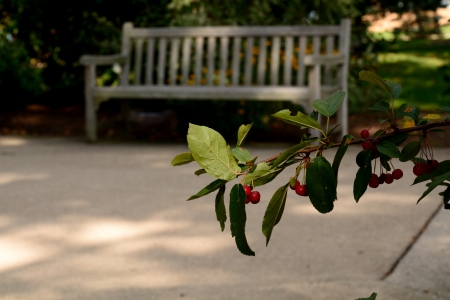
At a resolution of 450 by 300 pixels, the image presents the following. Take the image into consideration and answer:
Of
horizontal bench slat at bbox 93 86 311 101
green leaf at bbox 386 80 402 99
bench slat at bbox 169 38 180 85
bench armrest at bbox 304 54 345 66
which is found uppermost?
green leaf at bbox 386 80 402 99

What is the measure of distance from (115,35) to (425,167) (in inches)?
247

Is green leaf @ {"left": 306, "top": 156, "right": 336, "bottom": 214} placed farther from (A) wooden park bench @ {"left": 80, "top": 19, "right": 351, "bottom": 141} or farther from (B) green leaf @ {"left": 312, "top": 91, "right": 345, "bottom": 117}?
(A) wooden park bench @ {"left": 80, "top": 19, "right": 351, "bottom": 141}

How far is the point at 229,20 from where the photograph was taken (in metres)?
6.56

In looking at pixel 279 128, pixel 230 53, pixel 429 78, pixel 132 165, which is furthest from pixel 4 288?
pixel 429 78

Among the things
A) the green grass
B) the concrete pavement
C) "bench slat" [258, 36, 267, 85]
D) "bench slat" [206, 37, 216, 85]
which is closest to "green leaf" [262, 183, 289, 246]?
the concrete pavement

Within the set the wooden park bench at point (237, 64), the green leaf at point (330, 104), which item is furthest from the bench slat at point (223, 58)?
the green leaf at point (330, 104)

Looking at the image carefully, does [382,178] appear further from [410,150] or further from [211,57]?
[211,57]

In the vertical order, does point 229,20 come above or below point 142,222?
above

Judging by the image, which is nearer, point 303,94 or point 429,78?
point 303,94

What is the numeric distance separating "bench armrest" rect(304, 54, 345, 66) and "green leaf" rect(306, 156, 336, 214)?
13.9ft

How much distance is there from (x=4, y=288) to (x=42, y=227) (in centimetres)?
85

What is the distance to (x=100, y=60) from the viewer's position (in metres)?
5.86

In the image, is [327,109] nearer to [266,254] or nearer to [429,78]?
[266,254]

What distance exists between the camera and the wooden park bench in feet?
17.4
